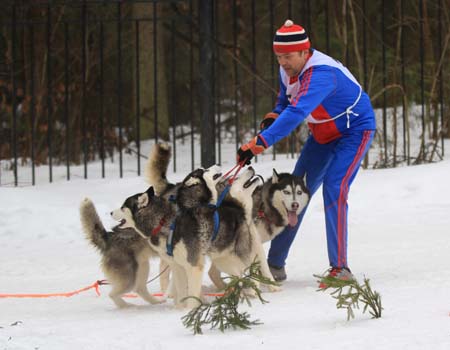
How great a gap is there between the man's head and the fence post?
15.1ft

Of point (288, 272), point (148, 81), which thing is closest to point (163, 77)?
point (148, 81)

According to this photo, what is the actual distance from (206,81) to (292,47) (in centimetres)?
476

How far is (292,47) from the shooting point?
23.0ft

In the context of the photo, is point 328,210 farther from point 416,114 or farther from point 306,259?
point 416,114

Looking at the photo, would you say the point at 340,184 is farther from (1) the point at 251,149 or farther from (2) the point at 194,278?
(2) the point at 194,278

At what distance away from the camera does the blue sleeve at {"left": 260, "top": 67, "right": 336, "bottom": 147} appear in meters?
6.71

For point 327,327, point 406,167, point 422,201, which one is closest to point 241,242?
point 327,327

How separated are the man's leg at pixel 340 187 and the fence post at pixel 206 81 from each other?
4.62 meters

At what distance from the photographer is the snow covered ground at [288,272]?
17.1 ft

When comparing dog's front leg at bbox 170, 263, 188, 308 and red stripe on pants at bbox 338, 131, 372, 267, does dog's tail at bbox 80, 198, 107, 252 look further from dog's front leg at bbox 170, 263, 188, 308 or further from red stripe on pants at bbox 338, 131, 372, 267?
red stripe on pants at bbox 338, 131, 372, 267

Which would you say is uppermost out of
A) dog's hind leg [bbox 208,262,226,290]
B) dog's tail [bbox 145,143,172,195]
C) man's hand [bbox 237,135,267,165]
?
man's hand [bbox 237,135,267,165]

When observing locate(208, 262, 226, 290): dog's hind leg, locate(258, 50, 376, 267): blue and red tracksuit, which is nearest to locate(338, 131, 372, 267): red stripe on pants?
locate(258, 50, 376, 267): blue and red tracksuit

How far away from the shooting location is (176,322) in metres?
6.02

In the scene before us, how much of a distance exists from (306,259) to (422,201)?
2.58m
